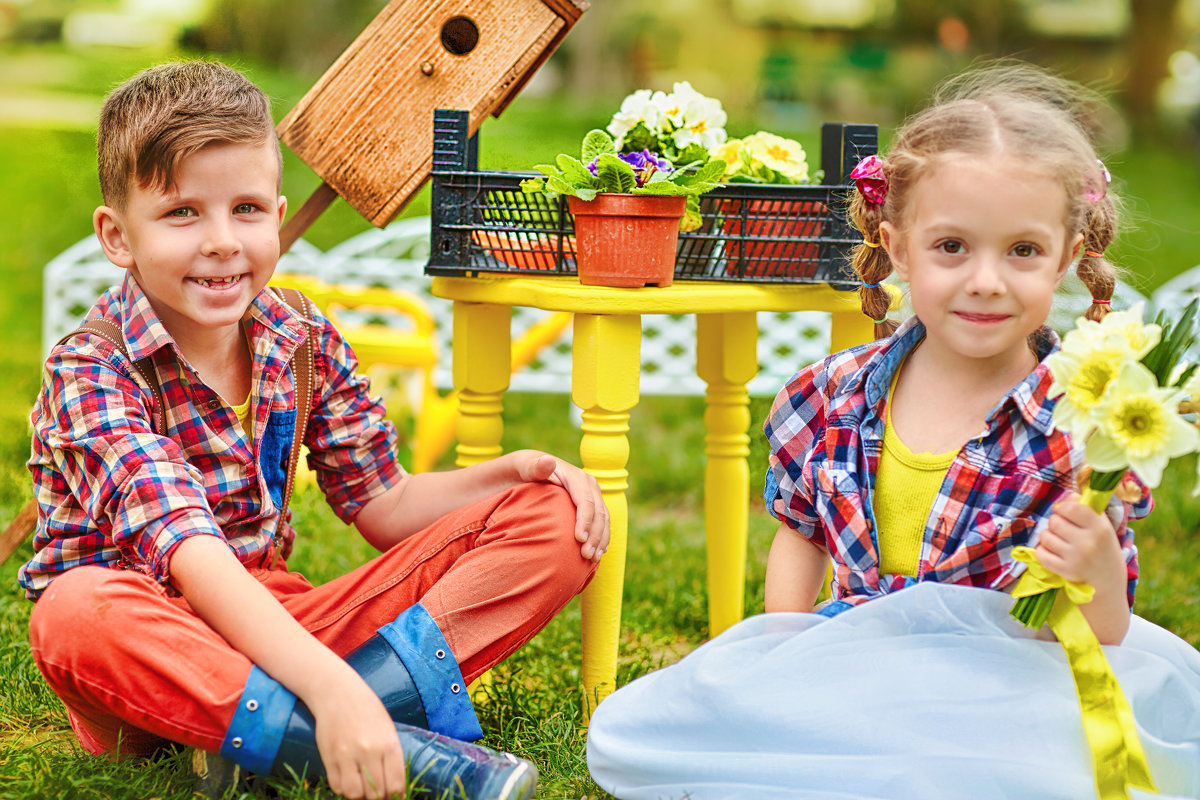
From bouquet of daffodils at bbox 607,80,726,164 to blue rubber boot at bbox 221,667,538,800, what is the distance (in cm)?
118

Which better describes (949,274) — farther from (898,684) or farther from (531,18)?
(531,18)

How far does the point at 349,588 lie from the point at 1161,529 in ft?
9.39

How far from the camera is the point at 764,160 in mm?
2494

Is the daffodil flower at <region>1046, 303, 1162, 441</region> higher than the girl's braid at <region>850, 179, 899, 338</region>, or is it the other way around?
the girl's braid at <region>850, 179, 899, 338</region>

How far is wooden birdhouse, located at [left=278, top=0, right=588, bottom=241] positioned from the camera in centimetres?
243

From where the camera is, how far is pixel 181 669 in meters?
1.81

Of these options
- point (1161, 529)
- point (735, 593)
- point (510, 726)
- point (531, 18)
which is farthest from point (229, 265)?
point (1161, 529)

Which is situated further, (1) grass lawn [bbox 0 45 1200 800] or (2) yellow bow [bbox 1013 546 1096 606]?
(1) grass lawn [bbox 0 45 1200 800]

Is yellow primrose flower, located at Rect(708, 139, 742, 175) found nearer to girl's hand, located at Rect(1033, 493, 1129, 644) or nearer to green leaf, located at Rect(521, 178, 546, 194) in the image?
green leaf, located at Rect(521, 178, 546, 194)

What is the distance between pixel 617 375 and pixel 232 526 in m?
0.73

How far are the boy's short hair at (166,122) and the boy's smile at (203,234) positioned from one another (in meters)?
0.02

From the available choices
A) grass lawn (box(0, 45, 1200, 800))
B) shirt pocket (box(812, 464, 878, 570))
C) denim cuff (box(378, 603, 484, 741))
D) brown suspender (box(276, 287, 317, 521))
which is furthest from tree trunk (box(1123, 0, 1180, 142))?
denim cuff (box(378, 603, 484, 741))

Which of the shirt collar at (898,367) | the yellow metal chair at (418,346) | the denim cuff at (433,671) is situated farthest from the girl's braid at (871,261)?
the yellow metal chair at (418,346)

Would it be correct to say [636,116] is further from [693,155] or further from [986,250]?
[986,250]
